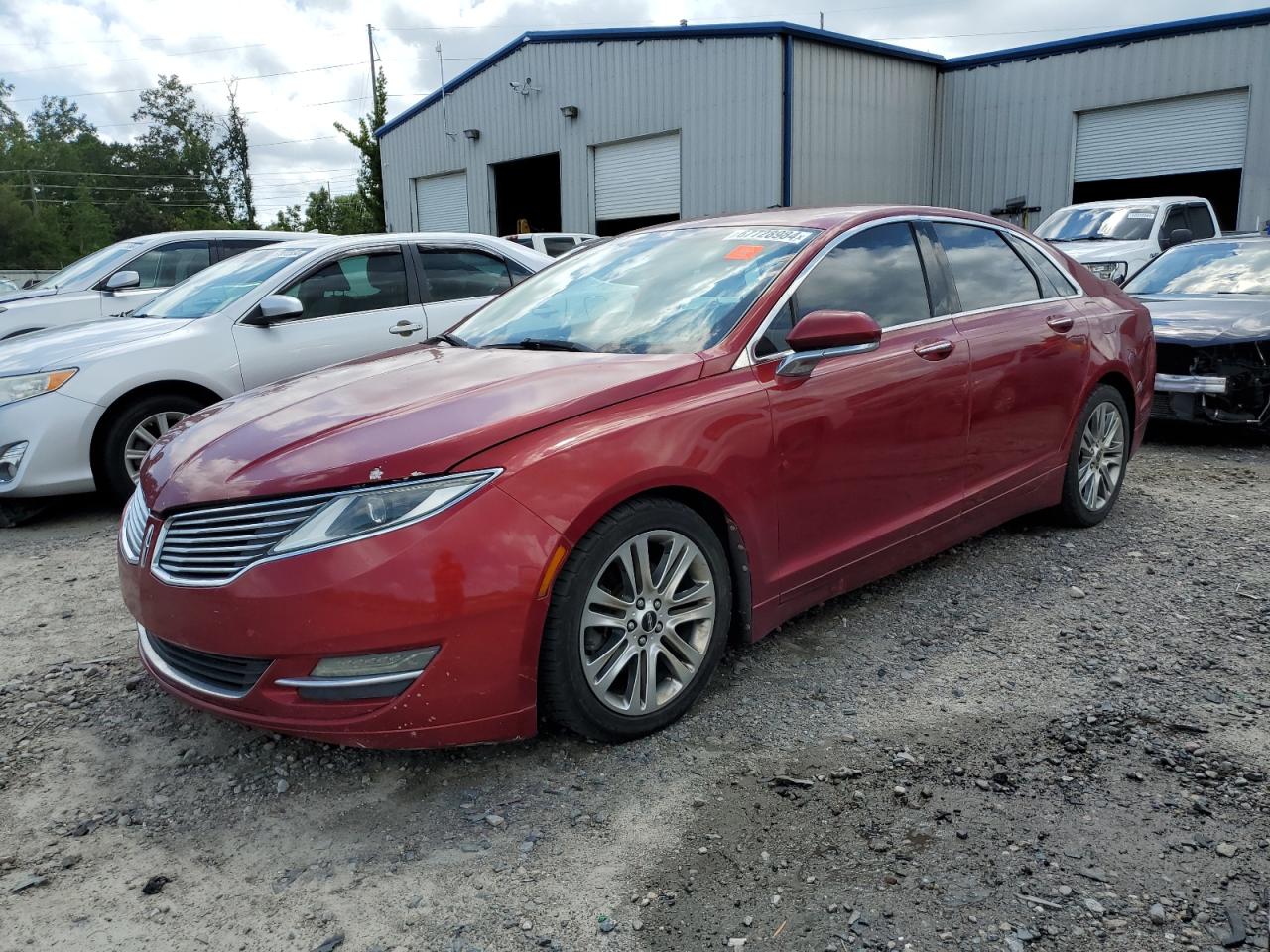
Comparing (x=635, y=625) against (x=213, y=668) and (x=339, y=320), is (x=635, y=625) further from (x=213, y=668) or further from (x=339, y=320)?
(x=339, y=320)

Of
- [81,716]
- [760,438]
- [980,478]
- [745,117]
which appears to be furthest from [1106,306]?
[745,117]

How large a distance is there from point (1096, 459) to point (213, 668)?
13.4 feet

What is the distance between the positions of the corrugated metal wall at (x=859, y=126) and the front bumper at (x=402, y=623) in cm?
1540

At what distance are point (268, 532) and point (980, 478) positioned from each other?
2820mm

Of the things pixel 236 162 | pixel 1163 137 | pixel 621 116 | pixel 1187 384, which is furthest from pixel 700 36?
pixel 236 162

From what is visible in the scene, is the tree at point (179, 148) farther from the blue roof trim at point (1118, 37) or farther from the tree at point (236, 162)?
A: the blue roof trim at point (1118, 37)

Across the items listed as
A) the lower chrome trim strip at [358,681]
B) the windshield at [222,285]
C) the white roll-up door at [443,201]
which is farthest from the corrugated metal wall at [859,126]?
the lower chrome trim strip at [358,681]

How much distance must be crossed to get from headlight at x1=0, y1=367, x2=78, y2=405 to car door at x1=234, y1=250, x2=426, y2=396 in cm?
96

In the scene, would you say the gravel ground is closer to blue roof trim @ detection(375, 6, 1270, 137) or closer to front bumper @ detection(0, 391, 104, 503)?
front bumper @ detection(0, 391, 104, 503)

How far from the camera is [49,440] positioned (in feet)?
17.6

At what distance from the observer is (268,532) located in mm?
2592

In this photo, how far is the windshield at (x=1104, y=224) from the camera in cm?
1261

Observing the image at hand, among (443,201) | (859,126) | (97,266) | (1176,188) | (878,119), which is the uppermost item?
(878,119)

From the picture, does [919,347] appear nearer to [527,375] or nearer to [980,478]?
[980,478]
